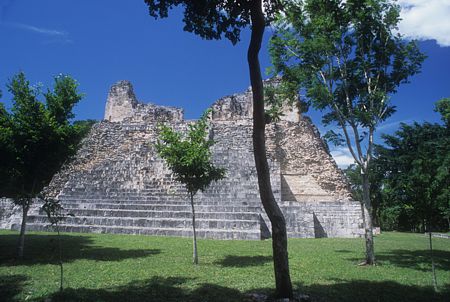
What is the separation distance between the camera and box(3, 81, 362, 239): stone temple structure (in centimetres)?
1369

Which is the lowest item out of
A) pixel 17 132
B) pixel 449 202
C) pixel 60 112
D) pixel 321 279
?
pixel 321 279

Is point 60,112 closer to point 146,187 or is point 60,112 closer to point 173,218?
point 173,218

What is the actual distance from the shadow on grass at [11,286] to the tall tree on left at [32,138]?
220 cm

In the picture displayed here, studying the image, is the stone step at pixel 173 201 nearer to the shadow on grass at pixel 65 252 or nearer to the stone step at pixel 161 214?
the stone step at pixel 161 214

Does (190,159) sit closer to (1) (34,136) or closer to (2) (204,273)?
(2) (204,273)

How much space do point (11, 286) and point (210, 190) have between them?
10472mm

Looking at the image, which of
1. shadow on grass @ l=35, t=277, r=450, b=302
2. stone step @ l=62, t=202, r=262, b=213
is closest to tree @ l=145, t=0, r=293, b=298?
shadow on grass @ l=35, t=277, r=450, b=302

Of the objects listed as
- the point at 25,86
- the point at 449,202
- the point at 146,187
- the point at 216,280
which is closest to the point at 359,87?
the point at 449,202

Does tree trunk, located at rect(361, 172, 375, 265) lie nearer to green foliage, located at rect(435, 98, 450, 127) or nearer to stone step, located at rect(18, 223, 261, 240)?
green foliage, located at rect(435, 98, 450, 127)

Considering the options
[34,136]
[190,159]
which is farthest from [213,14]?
[34,136]

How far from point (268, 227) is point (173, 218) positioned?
155 inches

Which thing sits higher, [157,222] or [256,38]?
[256,38]

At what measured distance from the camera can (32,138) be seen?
848cm

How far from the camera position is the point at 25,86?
29.5 feet
